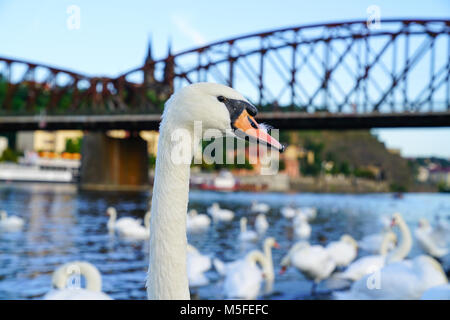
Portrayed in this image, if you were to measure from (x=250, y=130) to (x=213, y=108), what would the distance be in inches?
7.4

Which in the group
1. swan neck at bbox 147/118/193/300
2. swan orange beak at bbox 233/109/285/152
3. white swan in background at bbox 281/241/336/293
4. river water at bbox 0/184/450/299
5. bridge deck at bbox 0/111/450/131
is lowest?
river water at bbox 0/184/450/299

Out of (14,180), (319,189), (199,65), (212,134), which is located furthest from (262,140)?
(319,189)

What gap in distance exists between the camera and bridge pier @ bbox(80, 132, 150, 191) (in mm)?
67438

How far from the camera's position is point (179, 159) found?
2.48 m

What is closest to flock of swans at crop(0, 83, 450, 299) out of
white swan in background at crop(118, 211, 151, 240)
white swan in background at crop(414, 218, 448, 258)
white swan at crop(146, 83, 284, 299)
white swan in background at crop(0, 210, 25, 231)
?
white swan at crop(146, 83, 284, 299)

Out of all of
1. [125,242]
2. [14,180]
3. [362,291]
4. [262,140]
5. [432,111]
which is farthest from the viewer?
[14,180]

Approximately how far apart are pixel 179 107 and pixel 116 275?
10270 millimetres

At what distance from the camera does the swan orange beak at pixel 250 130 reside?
2387 millimetres

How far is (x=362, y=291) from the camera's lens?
338 inches

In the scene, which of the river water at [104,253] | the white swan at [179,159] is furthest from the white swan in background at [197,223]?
the white swan at [179,159]

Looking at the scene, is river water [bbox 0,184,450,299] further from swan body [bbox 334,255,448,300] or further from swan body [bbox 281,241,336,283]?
swan body [bbox 334,255,448,300]

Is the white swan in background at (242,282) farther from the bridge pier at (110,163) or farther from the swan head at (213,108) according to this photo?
the bridge pier at (110,163)
